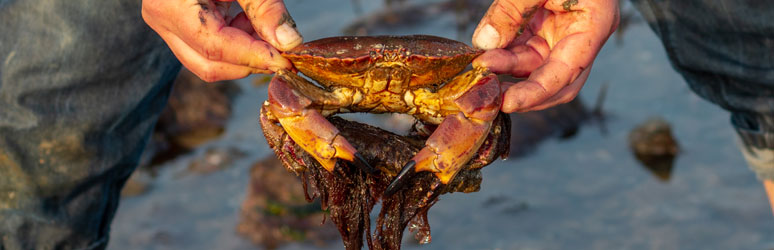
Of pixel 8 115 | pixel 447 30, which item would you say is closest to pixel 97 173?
pixel 8 115

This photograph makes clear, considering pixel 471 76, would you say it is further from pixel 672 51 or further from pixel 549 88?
pixel 672 51

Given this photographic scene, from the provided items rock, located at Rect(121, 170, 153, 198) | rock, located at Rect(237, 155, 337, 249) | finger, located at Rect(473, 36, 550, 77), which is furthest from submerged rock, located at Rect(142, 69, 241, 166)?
finger, located at Rect(473, 36, 550, 77)

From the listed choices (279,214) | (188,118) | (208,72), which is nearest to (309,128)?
(208,72)

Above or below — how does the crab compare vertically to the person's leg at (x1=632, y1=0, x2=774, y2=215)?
above

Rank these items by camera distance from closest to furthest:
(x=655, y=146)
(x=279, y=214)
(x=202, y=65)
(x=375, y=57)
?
(x=375, y=57), (x=202, y=65), (x=279, y=214), (x=655, y=146)

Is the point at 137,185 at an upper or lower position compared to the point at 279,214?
lower

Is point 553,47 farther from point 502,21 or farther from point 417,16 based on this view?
point 417,16

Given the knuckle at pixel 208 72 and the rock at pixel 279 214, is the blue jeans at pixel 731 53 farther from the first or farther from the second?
the rock at pixel 279 214

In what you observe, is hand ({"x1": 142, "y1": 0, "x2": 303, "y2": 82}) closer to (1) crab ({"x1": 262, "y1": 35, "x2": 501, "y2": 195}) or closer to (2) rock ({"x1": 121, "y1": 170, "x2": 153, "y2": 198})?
(1) crab ({"x1": 262, "y1": 35, "x2": 501, "y2": 195})
